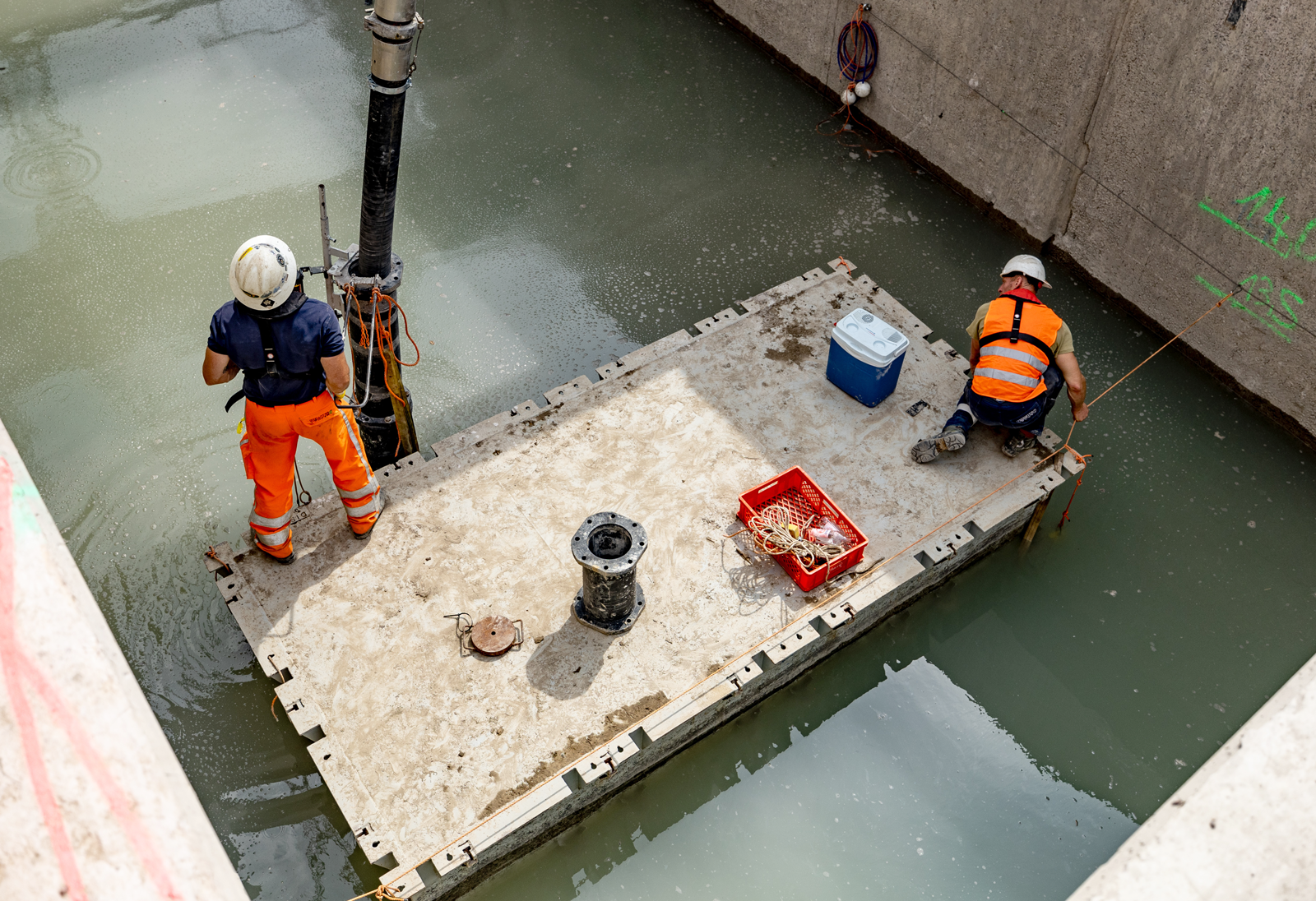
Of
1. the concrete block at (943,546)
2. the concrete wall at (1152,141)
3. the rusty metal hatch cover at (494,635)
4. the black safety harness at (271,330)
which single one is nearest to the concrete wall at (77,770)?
the black safety harness at (271,330)

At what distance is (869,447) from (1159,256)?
2.42m

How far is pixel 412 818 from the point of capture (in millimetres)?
4348

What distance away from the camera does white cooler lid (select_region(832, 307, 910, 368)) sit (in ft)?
18.3

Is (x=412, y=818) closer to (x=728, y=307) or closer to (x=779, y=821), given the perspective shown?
(x=779, y=821)

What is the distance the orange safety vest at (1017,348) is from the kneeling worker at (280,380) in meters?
3.10

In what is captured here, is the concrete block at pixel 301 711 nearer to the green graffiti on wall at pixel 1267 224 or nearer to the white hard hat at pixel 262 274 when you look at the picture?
the white hard hat at pixel 262 274

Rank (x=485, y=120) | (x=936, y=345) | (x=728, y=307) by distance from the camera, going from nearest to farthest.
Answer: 1. (x=936, y=345)
2. (x=728, y=307)
3. (x=485, y=120)

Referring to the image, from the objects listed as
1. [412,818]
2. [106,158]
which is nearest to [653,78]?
[106,158]

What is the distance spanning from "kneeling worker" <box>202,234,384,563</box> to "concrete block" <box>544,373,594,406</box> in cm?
112

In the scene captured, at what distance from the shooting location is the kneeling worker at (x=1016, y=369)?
529 cm

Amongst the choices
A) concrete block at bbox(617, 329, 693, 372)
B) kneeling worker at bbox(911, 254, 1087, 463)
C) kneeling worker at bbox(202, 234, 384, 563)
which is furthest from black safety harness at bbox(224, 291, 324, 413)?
kneeling worker at bbox(911, 254, 1087, 463)

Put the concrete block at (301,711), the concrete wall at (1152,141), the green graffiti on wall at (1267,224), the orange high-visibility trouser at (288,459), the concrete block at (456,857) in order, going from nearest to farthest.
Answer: the concrete block at (456,857), the concrete block at (301,711), the orange high-visibility trouser at (288,459), the concrete wall at (1152,141), the green graffiti on wall at (1267,224)

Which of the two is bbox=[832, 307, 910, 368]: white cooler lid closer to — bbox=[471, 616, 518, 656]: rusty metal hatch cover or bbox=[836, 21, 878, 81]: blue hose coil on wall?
bbox=[471, 616, 518, 656]: rusty metal hatch cover

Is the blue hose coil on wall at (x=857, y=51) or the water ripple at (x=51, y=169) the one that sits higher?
the blue hose coil on wall at (x=857, y=51)
